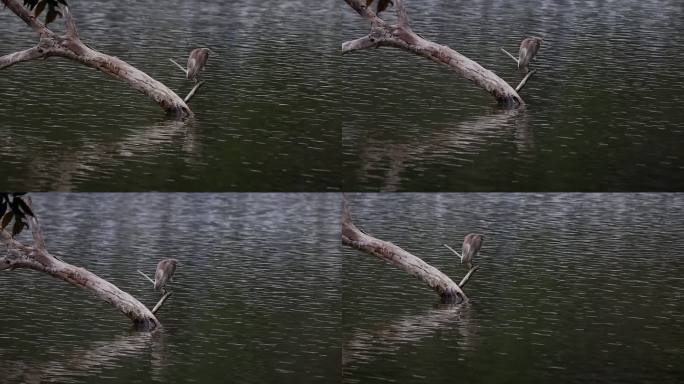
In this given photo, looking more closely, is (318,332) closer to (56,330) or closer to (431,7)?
(56,330)

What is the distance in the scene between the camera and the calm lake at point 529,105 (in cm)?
706

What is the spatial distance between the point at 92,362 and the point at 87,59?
182 centimetres

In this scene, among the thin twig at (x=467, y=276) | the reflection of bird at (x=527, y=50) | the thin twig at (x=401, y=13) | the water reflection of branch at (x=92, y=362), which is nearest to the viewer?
the water reflection of branch at (x=92, y=362)

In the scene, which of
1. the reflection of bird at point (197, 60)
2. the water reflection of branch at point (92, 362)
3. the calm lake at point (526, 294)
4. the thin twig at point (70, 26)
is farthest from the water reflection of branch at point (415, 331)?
the thin twig at point (70, 26)

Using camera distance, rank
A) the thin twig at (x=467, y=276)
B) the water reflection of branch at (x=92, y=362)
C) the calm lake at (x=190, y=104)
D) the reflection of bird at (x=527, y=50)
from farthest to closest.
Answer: the reflection of bird at (x=527, y=50) → the calm lake at (x=190, y=104) → the thin twig at (x=467, y=276) → the water reflection of branch at (x=92, y=362)

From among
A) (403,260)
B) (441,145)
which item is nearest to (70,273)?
(403,260)

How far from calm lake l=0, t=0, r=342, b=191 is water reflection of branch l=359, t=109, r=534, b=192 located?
22 centimetres

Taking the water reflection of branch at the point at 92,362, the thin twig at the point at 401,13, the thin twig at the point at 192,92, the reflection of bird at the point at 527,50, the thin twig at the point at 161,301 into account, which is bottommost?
the water reflection of branch at the point at 92,362

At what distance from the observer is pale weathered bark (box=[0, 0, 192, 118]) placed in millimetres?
7406

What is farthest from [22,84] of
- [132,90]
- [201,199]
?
[201,199]

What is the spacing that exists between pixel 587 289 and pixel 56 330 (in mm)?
2833

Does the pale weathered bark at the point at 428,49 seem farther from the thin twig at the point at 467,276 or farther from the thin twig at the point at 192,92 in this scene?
the thin twig at the point at 467,276

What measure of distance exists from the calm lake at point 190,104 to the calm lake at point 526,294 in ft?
1.94

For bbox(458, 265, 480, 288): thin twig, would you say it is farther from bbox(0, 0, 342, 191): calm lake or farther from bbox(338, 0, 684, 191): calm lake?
bbox(0, 0, 342, 191): calm lake
